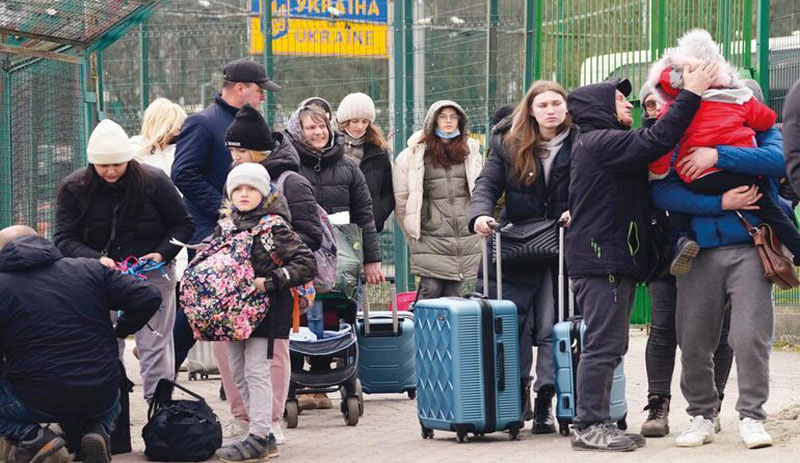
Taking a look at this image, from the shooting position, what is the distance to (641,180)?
24.3 feet

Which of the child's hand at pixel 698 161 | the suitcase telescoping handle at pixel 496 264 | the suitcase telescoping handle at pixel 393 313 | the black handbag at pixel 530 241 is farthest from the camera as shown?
the suitcase telescoping handle at pixel 393 313

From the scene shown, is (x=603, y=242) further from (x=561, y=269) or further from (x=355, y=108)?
(x=355, y=108)

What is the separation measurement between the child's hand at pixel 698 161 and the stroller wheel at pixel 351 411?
267 centimetres

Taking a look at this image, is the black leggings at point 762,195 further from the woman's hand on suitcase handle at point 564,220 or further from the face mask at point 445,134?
the face mask at point 445,134

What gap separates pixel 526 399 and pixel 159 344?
81.2 inches

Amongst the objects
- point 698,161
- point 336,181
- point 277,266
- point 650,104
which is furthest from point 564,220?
point 336,181

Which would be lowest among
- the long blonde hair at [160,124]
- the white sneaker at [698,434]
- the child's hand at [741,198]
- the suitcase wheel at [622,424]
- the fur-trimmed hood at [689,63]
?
the suitcase wheel at [622,424]

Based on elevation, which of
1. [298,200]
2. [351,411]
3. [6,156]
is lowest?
[351,411]

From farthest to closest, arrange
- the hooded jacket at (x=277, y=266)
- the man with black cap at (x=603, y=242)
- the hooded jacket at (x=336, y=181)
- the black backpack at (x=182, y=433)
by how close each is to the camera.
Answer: the hooded jacket at (x=336, y=181)
the black backpack at (x=182, y=433)
the hooded jacket at (x=277, y=266)
the man with black cap at (x=603, y=242)

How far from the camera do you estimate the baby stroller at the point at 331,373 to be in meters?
8.99

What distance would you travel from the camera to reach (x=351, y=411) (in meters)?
8.98

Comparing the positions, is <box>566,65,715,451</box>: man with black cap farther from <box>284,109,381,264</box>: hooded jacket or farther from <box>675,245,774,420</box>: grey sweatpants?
<box>284,109,381,264</box>: hooded jacket

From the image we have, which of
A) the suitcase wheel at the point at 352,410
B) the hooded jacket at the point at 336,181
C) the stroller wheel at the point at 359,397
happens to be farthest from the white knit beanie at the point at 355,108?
the suitcase wheel at the point at 352,410

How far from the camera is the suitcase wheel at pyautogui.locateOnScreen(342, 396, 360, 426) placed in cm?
898
